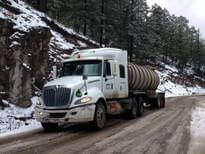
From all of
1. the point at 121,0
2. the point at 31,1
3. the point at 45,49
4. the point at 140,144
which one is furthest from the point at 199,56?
the point at 140,144

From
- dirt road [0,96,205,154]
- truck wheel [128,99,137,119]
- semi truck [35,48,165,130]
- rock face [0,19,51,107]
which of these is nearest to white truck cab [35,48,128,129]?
semi truck [35,48,165,130]

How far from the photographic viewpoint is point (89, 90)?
39.6 ft

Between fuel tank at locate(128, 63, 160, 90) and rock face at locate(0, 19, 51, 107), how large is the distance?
16.8 feet

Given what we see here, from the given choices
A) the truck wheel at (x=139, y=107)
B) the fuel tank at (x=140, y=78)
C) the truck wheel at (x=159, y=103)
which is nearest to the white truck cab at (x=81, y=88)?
the fuel tank at (x=140, y=78)

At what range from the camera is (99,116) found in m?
12.4

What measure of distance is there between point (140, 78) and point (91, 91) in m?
6.38

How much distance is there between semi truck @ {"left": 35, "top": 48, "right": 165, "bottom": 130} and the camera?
455 inches

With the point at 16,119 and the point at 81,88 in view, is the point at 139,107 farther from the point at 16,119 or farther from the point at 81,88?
the point at 16,119

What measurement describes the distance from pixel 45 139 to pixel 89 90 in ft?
8.66

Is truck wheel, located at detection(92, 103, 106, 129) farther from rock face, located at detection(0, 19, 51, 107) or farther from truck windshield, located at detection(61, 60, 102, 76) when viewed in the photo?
rock face, located at detection(0, 19, 51, 107)

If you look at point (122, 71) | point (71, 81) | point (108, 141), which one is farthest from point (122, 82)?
point (108, 141)

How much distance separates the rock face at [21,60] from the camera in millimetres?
15320

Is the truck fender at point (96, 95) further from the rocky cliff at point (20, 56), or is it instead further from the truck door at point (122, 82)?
the rocky cliff at point (20, 56)

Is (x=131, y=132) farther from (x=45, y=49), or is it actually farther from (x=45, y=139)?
(x=45, y=49)
